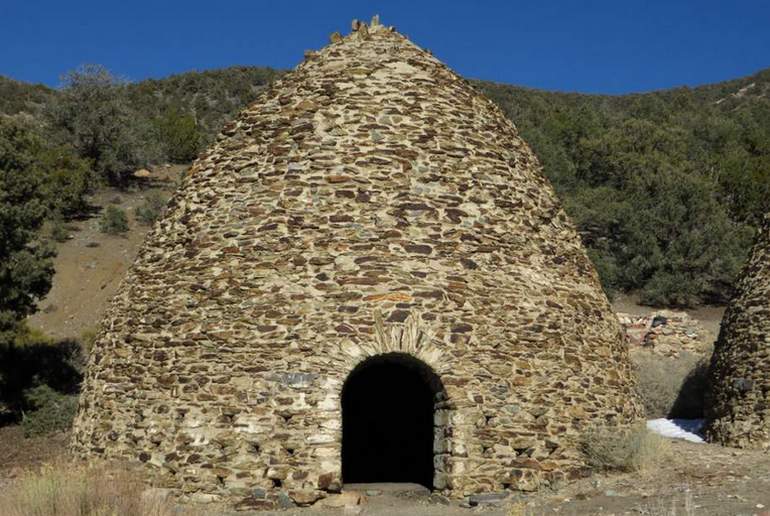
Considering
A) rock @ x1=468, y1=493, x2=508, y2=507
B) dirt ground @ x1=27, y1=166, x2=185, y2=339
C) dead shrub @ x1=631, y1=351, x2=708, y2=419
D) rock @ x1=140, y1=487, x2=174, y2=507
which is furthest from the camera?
dirt ground @ x1=27, y1=166, x2=185, y2=339

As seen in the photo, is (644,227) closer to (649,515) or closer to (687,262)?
(687,262)

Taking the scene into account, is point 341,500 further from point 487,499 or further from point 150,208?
point 150,208

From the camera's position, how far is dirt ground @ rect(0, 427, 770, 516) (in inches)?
302

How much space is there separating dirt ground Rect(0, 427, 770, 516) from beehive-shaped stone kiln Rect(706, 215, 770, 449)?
351 cm

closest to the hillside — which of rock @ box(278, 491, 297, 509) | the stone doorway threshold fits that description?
the stone doorway threshold

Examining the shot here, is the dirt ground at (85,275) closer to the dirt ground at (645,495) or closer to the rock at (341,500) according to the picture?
the dirt ground at (645,495)

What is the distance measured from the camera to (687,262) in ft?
106

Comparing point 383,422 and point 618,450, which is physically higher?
point 383,422

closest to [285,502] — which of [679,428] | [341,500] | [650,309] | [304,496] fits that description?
Result: [304,496]

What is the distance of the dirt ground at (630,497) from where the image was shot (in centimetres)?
766

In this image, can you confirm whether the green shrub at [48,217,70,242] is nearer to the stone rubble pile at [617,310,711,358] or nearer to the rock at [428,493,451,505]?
the stone rubble pile at [617,310,711,358]

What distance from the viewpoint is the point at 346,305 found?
8562mm

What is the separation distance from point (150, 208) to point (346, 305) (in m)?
28.6

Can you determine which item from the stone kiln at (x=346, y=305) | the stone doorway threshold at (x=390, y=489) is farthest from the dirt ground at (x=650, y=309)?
the stone doorway threshold at (x=390, y=489)
